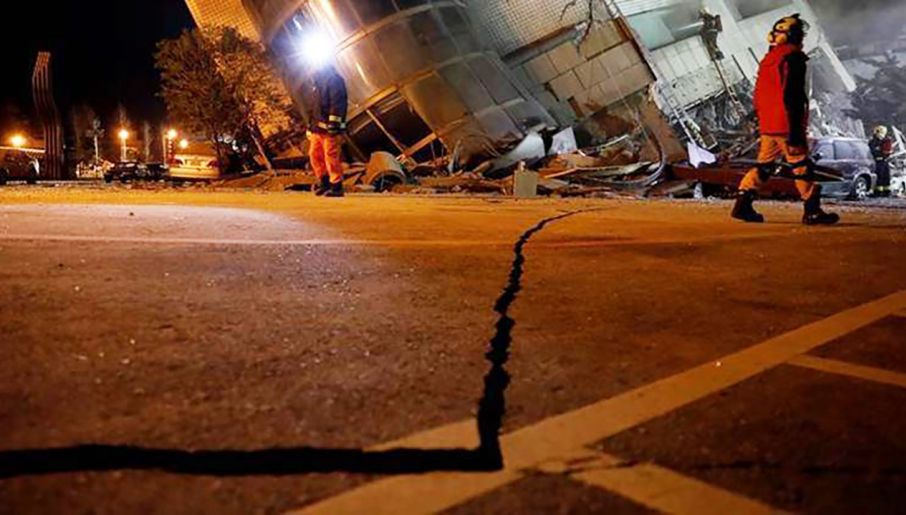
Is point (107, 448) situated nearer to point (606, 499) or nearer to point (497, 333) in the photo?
point (606, 499)

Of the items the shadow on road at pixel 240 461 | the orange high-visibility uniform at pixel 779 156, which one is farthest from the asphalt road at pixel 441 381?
the orange high-visibility uniform at pixel 779 156

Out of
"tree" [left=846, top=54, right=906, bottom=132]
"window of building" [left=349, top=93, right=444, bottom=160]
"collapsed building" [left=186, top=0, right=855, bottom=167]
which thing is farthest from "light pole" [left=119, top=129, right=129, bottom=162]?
"tree" [left=846, top=54, right=906, bottom=132]

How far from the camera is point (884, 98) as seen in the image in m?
25.6

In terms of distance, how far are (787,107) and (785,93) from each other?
0.38ft

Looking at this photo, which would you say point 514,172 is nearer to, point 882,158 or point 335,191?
point 335,191

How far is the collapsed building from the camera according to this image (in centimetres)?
1544

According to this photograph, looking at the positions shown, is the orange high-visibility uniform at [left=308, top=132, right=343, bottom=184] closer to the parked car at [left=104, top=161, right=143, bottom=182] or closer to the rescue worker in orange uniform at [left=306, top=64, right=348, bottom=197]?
the rescue worker in orange uniform at [left=306, top=64, right=348, bottom=197]

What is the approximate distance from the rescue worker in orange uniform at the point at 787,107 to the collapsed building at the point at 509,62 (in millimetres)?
9281

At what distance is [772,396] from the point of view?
6.50 ft

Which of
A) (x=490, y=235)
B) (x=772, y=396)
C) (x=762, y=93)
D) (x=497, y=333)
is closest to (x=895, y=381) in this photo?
(x=772, y=396)

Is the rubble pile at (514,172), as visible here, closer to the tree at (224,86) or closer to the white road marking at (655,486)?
the tree at (224,86)

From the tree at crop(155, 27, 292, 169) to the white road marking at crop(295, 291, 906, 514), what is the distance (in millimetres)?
18422

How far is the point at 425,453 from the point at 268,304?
146cm

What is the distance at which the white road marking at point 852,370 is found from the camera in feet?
7.07
